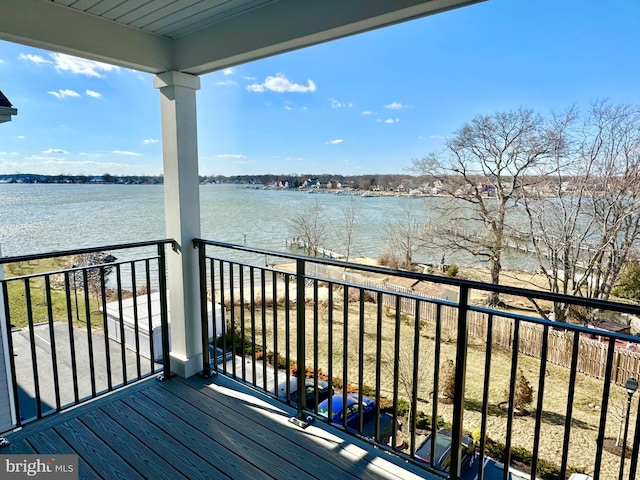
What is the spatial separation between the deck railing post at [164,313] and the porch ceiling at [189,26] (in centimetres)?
134

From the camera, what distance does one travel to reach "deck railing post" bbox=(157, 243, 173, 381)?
9.21 feet

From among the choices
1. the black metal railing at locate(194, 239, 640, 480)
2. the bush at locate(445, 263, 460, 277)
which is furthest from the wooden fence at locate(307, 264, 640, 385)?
the bush at locate(445, 263, 460, 277)

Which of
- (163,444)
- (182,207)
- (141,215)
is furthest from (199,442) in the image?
(141,215)

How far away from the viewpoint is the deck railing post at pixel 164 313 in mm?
2809

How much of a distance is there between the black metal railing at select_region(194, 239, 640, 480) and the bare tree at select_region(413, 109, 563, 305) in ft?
7.06

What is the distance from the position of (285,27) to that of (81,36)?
49.3 inches

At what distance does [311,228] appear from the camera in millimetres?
15961

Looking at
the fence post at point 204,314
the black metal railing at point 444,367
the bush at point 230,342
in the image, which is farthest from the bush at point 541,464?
the fence post at point 204,314

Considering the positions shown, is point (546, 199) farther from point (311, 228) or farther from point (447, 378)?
point (311, 228)

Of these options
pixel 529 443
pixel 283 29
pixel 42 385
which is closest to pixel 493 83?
pixel 529 443

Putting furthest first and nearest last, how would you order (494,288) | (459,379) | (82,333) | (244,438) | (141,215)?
(141,215) < (82,333) < (244,438) < (459,379) < (494,288)

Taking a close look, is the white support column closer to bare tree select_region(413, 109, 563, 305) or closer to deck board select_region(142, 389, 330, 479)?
deck board select_region(142, 389, 330, 479)

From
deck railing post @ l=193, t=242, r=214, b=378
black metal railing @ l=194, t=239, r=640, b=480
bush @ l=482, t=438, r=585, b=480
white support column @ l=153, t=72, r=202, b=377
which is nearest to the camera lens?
black metal railing @ l=194, t=239, r=640, b=480

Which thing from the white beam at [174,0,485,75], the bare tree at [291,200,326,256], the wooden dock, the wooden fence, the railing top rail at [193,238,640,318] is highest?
the white beam at [174,0,485,75]
